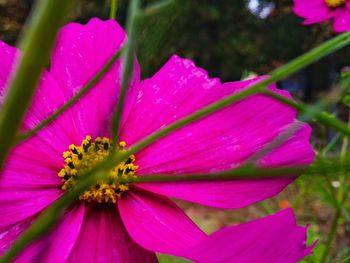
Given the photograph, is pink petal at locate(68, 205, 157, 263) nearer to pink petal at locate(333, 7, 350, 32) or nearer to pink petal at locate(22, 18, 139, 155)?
pink petal at locate(22, 18, 139, 155)

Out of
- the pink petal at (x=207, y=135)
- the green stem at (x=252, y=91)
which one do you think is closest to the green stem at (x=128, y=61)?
the green stem at (x=252, y=91)

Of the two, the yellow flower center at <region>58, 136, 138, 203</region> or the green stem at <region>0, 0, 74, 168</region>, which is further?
the yellow flower center at <region>58, 136, 138, 203</region>

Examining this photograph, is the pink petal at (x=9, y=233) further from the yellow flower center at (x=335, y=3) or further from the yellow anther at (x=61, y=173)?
the yellow flower center at (x=335, y=3)

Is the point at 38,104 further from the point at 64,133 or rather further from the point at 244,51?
the point at 244,51

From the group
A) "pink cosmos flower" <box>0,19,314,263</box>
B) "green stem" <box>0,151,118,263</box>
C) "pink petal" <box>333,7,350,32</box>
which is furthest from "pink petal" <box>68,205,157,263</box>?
"pink petal" <box>333,7,350,32</box>

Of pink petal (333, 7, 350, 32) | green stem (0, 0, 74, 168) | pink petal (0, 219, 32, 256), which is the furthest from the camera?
pink petal (333, 7, 350, 32)

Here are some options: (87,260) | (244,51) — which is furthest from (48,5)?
(244,51)
